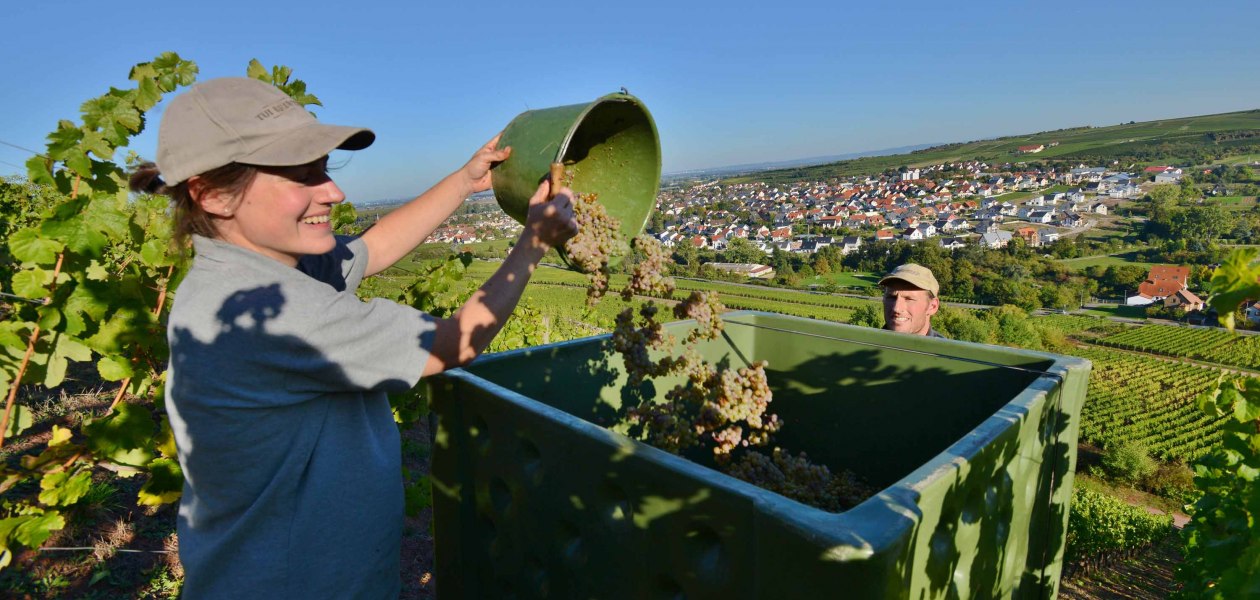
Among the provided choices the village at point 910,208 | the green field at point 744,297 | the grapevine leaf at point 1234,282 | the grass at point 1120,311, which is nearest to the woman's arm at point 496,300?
the grapevine leaf at point 1234,282

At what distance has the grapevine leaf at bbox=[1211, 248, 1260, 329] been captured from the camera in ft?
3.80

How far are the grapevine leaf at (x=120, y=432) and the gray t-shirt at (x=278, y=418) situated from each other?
938 millimetres

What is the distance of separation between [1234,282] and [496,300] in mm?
1479

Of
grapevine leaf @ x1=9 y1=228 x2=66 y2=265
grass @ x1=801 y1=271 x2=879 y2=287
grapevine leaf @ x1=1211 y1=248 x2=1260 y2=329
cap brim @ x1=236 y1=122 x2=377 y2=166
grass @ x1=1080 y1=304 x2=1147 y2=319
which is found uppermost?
cap brim @ x1=236 y1=122 x2=377 y2=166

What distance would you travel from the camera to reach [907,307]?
4.50 meters

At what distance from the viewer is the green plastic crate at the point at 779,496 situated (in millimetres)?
1178

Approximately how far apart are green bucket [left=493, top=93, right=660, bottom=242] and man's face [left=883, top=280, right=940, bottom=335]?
2633mm

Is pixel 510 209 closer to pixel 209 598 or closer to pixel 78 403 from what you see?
pixel 209 598

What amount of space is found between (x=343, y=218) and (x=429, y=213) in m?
1.90

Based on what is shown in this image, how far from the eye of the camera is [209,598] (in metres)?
1.58

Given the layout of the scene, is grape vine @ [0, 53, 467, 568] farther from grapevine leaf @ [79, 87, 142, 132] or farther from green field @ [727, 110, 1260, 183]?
green field @ [727, 110, 1260, 183]

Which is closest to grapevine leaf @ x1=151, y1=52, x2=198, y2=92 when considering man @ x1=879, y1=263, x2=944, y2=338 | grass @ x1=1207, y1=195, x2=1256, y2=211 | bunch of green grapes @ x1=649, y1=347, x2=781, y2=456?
bunch of green grapes @ x1=649, y1=347, x2=781, y2=456

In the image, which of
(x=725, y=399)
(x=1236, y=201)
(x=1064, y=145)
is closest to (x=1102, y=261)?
(x=1236, y=201)

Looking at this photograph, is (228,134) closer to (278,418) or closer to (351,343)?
(351,343)
